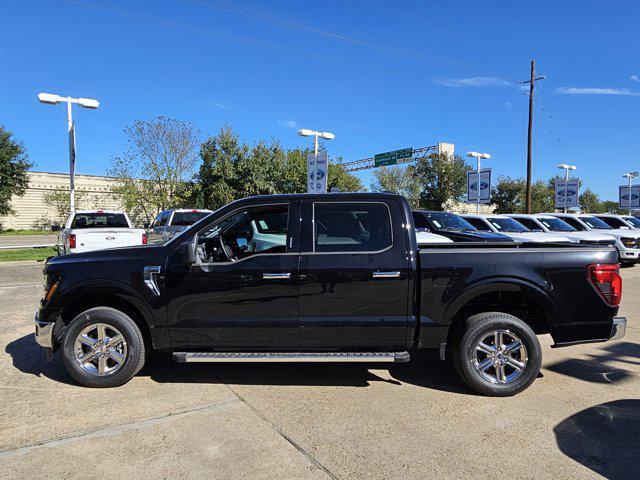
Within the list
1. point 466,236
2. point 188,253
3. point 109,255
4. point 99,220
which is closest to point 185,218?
point 99,220

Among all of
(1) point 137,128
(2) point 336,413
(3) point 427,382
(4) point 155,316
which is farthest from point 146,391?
(1) point 137,128

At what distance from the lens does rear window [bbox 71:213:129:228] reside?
12.6 meters

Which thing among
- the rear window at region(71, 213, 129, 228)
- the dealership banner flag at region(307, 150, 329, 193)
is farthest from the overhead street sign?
the rear window at region(71, 213, 129, 228)

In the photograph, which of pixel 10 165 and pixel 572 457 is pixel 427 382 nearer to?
pixel 572 457

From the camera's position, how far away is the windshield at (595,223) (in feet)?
60.7

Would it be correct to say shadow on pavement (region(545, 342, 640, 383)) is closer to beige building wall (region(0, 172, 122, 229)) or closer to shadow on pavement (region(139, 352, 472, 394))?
shadow on pavement (region(139, 352, 472, 394))

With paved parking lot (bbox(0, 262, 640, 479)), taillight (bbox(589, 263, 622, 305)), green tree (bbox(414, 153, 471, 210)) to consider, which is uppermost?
green tree (bbox(414, 153, 471, 210))

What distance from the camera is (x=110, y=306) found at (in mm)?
4750

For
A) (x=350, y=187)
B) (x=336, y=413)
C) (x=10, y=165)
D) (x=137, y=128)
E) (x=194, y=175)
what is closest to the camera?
(x=336, y=413)

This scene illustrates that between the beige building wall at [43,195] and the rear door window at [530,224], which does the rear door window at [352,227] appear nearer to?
the rear door window at [530,224]

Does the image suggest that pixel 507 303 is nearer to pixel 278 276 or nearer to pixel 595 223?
pixel 278 276

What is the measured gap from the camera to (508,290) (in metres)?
4.42

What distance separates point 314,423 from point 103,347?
7.39ft

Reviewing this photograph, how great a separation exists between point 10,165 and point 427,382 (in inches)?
1750
